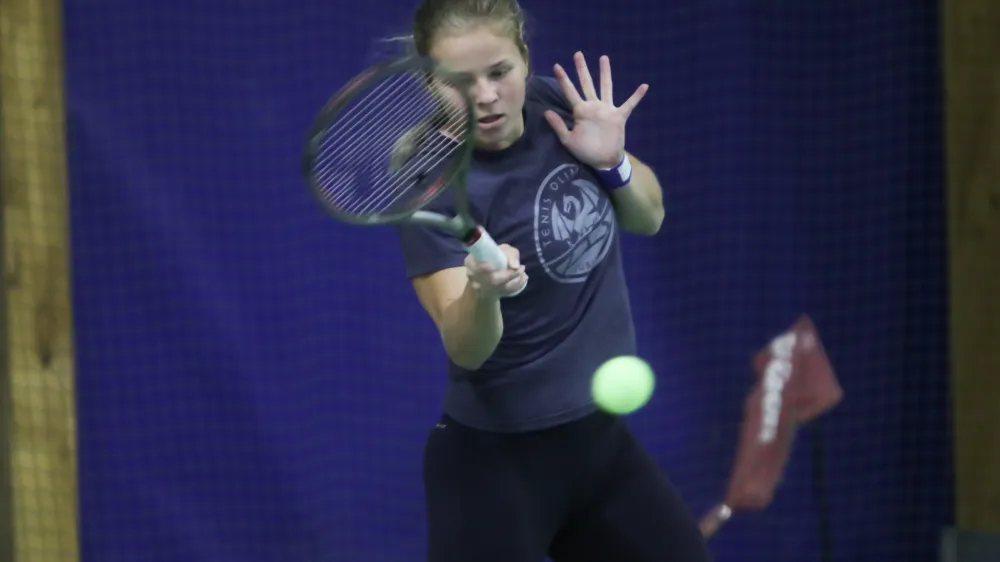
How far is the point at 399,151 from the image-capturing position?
1982 mm

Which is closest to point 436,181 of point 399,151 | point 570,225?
point 399,151

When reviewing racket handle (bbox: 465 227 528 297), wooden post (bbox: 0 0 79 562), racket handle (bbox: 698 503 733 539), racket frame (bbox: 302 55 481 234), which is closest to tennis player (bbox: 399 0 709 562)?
racket frame (bbox: 302 55 481 234)

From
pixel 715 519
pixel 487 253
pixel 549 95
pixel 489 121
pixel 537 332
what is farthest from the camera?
pixel 715 519

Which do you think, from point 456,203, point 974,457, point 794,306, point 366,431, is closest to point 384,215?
point 456,203

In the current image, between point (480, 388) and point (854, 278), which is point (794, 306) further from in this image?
point (480, 388)

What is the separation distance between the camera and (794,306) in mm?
3551

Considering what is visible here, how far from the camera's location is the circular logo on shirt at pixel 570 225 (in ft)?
6.77

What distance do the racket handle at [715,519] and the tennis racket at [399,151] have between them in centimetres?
172

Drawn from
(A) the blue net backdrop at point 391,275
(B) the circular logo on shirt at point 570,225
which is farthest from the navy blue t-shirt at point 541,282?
(A) the blue net backdrop at point 391,275

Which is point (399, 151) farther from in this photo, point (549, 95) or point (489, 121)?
point (549, 95)

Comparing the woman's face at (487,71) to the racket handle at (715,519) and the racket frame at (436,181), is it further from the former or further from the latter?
the racket handle at (715,519)

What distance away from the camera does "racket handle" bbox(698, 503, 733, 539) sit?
337 centimetres

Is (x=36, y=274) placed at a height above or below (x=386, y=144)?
below

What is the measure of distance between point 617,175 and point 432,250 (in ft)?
1.22
